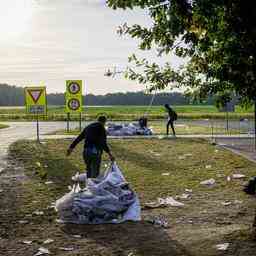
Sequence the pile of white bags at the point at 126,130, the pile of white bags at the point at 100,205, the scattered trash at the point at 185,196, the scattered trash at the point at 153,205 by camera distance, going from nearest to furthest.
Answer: the pile of white bags at the point at 100,205, the scattered trash at the point at 153,205, the scattered trash at the point at 185,196, the pile of white bags at the point at 126,130

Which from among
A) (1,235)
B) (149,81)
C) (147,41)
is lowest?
(1,235)

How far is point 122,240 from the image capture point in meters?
9.15

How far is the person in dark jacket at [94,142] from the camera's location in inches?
489

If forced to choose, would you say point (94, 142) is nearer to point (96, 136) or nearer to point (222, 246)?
point (96, 136)

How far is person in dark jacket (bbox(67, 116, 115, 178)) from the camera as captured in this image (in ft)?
40.8

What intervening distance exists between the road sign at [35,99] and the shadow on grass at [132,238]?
1700 centimetres

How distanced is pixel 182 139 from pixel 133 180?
45.5 ft

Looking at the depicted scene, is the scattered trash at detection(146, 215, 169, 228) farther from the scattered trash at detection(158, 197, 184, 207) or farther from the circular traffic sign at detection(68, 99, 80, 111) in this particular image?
the circular traffic sign at detection(68, 99, 80, 111)

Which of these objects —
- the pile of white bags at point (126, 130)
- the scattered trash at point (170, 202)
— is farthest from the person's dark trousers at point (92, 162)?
the pile of white bags at point (126, 130)

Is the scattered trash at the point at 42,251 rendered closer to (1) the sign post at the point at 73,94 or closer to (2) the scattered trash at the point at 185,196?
(2) the scattered trash at the point at 185,196

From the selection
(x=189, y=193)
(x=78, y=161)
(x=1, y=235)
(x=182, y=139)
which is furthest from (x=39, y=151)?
(x=1, y=235)

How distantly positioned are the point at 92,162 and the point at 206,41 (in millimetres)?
5665

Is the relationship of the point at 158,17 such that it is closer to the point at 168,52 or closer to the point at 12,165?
the point at 168,52

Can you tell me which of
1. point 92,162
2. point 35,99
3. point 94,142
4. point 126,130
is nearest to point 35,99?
point 35,99
